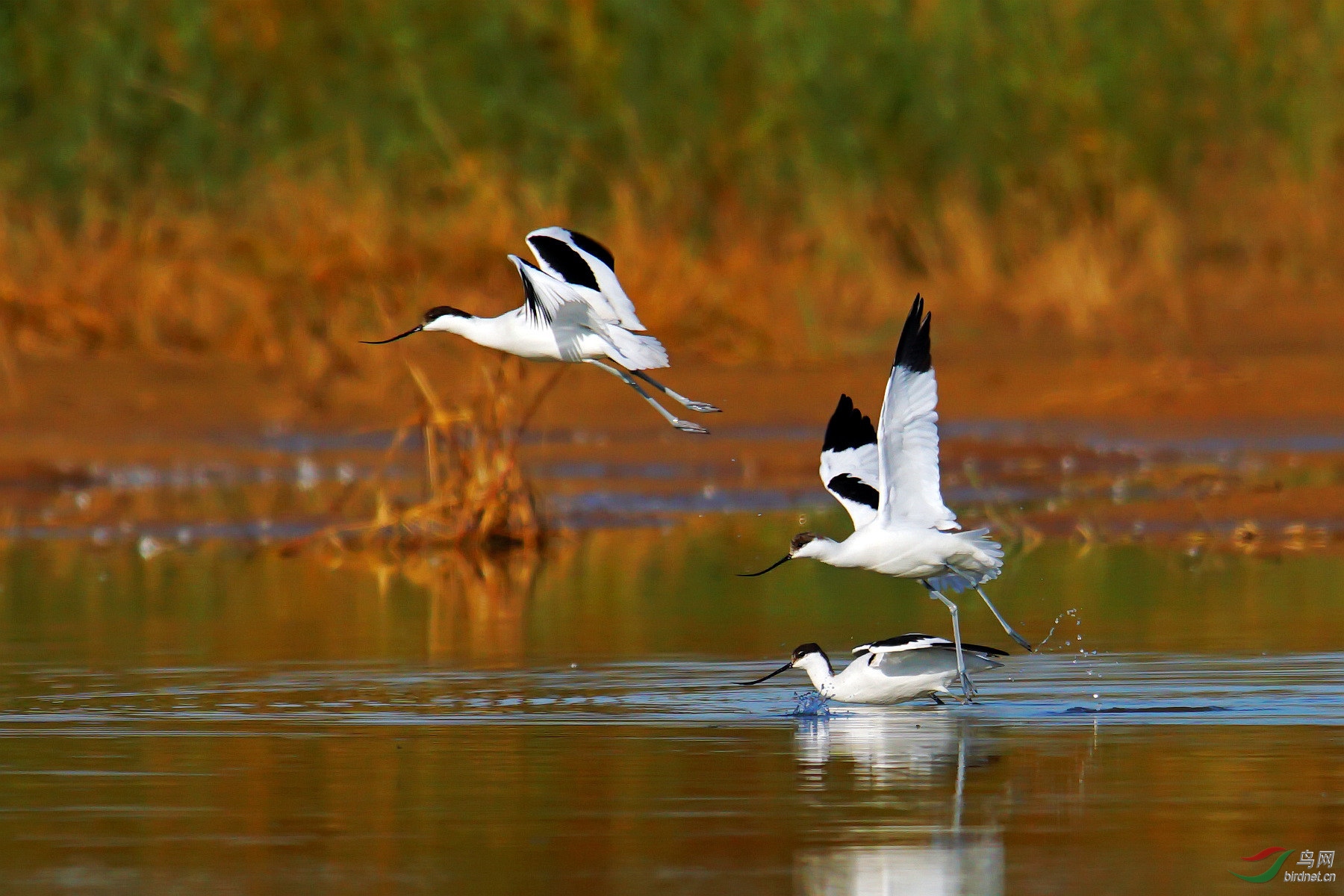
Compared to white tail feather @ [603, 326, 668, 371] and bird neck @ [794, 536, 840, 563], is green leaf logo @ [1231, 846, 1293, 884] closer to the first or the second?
bird neck @ [794, 536, 840, 563]

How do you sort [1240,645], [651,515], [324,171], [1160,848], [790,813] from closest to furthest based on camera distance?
1. [1160,848]
2. [790,813]
3. [1240,645]
4. [651,515]
5. [324,171]

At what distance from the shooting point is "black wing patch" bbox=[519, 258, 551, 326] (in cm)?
1080

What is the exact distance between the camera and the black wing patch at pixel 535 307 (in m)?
10.8

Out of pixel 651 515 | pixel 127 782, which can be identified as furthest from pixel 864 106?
pixel 127 782

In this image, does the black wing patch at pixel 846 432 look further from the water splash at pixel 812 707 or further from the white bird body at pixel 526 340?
the water splash at pixel 812 707

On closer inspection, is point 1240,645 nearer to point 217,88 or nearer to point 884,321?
point 884,321

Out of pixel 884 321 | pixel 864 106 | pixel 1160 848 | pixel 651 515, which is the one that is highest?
pixel 864 106

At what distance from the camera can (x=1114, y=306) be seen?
2423 centimetres

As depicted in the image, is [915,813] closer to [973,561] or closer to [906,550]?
[906,550]

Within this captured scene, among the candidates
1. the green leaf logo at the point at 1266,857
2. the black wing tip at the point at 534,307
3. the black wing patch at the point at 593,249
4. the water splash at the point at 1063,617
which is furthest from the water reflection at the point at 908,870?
the black wing patch at the point at 593,249

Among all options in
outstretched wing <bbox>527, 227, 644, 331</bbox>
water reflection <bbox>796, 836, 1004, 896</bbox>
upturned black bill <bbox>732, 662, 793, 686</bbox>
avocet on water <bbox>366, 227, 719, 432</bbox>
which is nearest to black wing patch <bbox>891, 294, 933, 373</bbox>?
upturned black bill <bbox>732, 662, 793, 686</bbox>

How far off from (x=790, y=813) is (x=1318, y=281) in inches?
760

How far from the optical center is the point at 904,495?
10.0 meters

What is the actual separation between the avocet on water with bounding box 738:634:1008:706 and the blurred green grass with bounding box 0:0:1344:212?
15334mm
